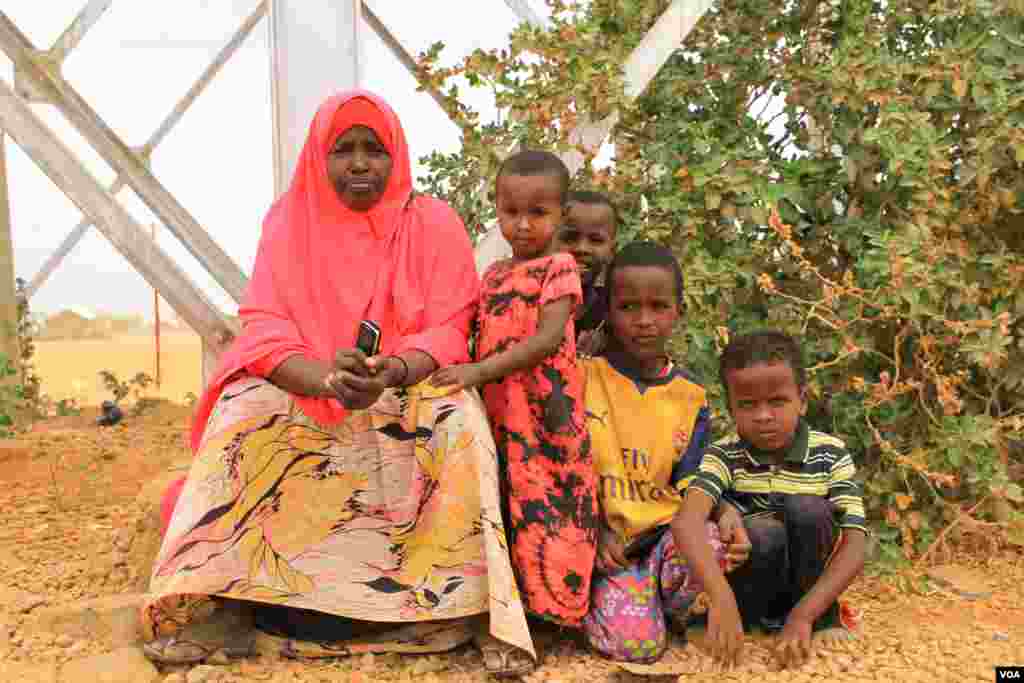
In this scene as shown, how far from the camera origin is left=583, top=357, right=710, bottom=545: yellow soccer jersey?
2.87m

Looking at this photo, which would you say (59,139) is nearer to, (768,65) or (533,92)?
(533,92)

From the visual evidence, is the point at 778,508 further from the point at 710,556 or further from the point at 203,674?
the point at 203,674

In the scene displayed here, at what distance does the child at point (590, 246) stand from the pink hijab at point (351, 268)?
1.16 ft

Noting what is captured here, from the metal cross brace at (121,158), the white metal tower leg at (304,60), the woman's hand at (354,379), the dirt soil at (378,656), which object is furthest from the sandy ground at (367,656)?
the white metal tower leg at (304,60)

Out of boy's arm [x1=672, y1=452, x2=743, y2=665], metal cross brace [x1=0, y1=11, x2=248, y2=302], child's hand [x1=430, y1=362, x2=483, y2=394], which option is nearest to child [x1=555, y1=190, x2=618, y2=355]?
child's hand [x1=430, y1=362, x2=483, y2=394]

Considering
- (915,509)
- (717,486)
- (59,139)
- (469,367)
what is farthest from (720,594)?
(59,139)

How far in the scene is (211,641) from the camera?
2.69 meters

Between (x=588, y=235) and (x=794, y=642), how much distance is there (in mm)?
1403

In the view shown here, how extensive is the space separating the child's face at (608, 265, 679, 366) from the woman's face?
802mm

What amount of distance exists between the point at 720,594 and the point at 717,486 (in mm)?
317

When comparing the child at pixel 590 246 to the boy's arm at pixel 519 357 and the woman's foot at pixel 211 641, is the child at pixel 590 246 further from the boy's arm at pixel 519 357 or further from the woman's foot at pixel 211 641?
the woman's foot at pixel 211 641

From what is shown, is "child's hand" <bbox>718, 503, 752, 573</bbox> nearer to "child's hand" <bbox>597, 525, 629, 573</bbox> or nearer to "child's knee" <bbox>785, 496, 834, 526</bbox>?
"child's knee" <bbox>785, 496, 834, 526</bbox>

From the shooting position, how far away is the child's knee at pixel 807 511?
2.64m

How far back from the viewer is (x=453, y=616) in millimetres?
2688
